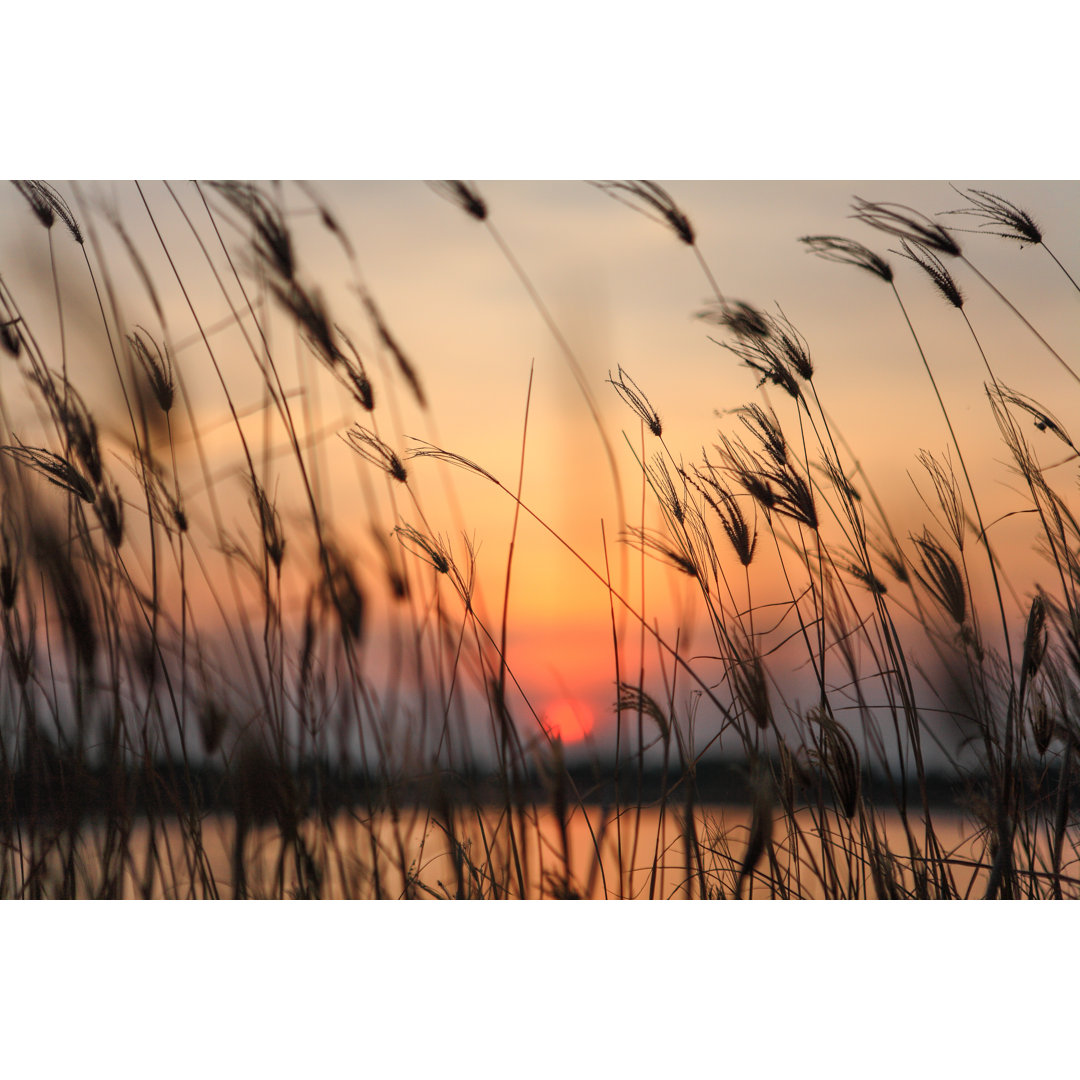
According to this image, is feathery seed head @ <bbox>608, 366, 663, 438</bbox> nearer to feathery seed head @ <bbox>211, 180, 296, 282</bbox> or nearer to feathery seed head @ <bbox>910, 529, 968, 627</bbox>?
feathery seed head @ <bbox>910, 529, 968, 627</bbox>

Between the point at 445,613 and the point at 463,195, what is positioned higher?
the point at 463,195

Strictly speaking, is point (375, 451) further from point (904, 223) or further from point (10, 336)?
point (904, 223)

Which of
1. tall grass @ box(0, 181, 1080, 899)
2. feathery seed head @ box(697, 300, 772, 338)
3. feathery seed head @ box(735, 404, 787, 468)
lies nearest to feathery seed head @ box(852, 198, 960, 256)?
tall grass @ box(0, 181, 1080, 899)

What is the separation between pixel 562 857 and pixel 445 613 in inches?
18.7

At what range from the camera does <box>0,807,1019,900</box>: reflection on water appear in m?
1.58

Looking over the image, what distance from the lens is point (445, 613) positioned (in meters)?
1.61

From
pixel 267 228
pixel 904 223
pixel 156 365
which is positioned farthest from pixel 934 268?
pixel 156 365

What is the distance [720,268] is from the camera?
5.37ft

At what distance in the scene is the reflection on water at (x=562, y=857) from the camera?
158 cm

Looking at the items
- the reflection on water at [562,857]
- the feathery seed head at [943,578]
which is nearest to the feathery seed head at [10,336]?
the reflection on water at [562,857]

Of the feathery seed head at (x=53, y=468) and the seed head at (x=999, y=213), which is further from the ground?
the seed head at (x=999, y=213)

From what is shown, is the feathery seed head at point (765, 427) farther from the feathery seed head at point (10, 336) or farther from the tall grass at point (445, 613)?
the feathery seed head at point (10, 336)

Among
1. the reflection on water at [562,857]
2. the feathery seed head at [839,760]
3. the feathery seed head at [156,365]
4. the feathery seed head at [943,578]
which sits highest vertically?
the feathery seed head at [156,365]
